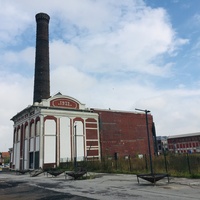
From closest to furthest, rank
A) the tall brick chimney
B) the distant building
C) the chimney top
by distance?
the tall brick chimney, the chimney top, the distant building

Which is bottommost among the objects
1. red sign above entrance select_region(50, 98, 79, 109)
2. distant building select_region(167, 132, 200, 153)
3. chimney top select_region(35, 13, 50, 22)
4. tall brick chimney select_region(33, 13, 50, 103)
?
distant building select_region(167, 132, 200, 153)

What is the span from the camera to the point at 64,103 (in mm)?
37094

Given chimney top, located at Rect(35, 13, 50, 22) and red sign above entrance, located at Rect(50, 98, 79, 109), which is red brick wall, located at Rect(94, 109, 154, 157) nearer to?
red sign above entrance, located at Rect(50, 98, 79, 109)

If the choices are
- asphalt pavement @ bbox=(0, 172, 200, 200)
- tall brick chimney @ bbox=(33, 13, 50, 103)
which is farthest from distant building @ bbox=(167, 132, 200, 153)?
asphalt pavement @ bbox=(0, 172, 200, 200)

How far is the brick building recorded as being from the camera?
34.1 meters

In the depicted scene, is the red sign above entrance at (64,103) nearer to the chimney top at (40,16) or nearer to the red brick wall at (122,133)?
the red brick wall at (122,133)

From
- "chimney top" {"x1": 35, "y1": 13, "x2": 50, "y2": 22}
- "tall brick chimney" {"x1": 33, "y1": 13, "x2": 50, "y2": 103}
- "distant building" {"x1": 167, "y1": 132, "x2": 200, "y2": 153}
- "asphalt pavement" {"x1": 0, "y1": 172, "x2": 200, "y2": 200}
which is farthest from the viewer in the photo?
"distant building" {"x1": 167, "y1": 132, "x2": 200, "y2": 153}

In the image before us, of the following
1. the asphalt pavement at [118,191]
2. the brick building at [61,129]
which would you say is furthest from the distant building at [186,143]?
the asphalt pavement at [118,191]

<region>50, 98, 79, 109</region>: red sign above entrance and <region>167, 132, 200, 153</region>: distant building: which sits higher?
<region>50, 98, 79, 109</region>: red sign above entrance

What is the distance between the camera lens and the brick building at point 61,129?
1342 inches

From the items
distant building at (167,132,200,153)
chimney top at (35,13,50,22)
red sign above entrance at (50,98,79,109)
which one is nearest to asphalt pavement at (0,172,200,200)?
red sign above entrance at (50,98,79,109)

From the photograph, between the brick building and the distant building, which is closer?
the brick building

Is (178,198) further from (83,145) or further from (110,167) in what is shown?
(83,145)

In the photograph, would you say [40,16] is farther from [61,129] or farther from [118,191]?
[118,191]
